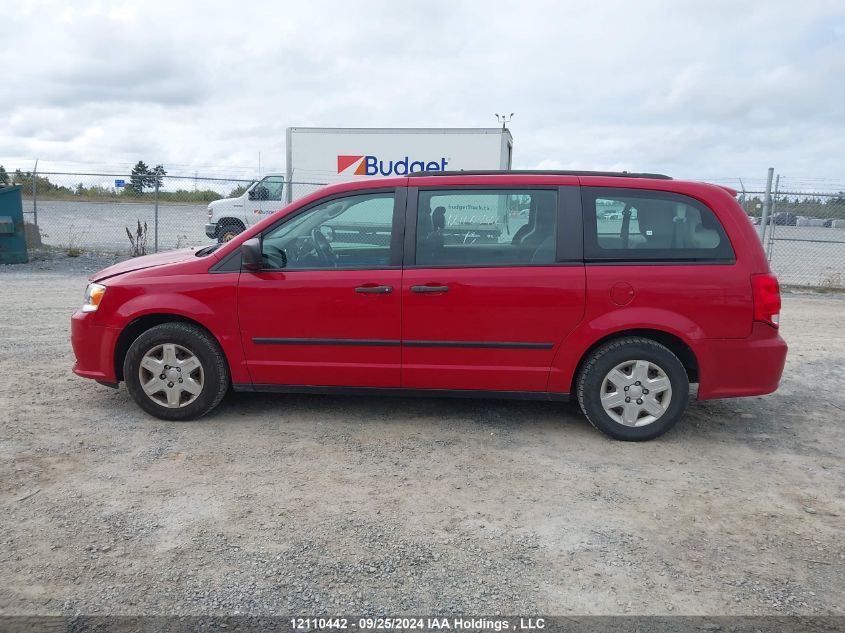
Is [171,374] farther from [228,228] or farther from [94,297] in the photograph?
[228,228]

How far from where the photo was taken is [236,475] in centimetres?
377

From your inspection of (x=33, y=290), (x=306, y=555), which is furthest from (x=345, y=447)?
(x=33, y=290)

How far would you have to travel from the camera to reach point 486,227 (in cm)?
441

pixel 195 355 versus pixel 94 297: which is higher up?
pixel 94 297

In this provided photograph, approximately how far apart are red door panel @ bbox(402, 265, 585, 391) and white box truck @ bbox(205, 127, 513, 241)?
1060cm

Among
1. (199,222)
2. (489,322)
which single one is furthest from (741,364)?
(199,222)

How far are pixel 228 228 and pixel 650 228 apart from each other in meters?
13.0

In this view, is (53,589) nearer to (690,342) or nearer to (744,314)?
(690,342)

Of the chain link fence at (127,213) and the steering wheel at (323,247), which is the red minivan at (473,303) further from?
the chain link fence at (127,213)

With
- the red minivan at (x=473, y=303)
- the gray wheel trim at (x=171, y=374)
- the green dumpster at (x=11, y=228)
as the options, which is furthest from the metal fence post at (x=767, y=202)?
the green dumpster at (x=11, y=228)

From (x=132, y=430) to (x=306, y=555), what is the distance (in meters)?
2.05

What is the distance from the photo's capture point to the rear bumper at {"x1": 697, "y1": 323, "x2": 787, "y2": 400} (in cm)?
428

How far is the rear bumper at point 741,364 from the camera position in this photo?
14.0ft

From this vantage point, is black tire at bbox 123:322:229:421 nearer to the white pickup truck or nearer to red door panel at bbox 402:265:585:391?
red door panel at bbox 402:265:585:391
